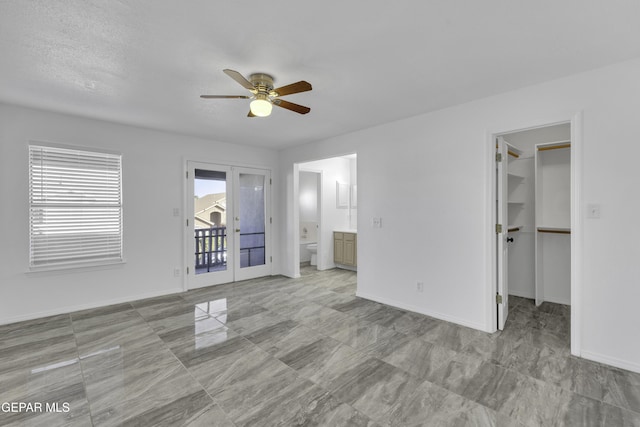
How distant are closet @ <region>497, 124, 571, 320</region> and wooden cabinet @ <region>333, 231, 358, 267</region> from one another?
2721 millimetres

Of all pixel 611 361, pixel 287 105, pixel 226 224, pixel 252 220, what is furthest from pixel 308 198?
pixel 611 361

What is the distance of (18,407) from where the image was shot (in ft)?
6.64

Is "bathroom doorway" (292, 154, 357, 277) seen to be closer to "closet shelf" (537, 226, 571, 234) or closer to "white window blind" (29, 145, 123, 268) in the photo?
"white window blind" (29, 145, 123, 268)

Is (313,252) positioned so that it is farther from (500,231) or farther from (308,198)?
(500,231)

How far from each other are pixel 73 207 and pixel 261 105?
309cm

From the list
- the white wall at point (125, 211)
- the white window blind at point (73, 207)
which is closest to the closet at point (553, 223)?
the white wall at point (125, 211)

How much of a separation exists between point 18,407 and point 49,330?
1.56m

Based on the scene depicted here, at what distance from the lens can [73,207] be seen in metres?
3.85

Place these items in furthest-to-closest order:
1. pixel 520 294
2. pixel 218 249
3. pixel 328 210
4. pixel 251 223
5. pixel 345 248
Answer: pixel 328 210 → pixel 345 248 → pixel 251 223 → pixel 218 249 → pixel 520 294

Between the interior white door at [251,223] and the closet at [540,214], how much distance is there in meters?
4.05

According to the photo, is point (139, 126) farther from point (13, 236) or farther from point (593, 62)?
point (593, 62)

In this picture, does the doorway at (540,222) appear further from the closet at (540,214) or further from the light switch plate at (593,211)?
the light switch plate at (593,211)

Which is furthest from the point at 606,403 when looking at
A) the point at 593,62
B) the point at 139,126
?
the point at 139,126

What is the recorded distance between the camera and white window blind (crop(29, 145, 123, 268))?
363cm
